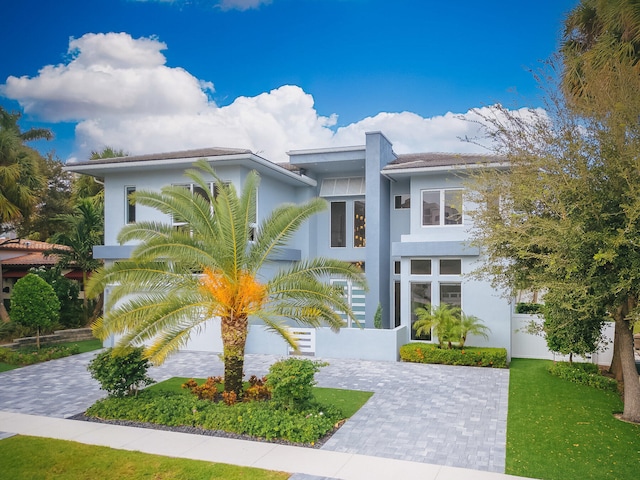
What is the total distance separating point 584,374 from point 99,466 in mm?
12384

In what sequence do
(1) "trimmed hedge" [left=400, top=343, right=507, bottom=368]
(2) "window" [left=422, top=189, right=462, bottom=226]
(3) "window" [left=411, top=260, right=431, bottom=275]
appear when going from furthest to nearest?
1. (2) "window" [left=422, top=189, right=462, bottom=226]
2. (3) "window" [left=411, top=260, right=431, bottom=275]
3. (1) "trimmed hedge" [left=400, top=343, right=507, bottom=368]

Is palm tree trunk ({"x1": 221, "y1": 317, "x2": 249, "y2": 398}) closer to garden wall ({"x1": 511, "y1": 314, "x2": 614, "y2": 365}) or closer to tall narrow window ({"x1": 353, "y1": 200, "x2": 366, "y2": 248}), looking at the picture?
garden wall ({"x1": 511, "y1": 314, "x2": 614, "y2": 365})

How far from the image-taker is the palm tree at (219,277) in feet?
37.7

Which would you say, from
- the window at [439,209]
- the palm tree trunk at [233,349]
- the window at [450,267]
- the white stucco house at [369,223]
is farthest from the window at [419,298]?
the palm tree trunk at [233,349]

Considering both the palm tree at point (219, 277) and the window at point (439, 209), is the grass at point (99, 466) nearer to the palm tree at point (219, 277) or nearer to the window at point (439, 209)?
the palm tree at point (219, 277)

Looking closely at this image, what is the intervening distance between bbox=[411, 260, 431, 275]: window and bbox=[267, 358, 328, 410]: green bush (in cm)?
937

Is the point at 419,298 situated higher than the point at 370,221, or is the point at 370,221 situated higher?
the point at 370,221

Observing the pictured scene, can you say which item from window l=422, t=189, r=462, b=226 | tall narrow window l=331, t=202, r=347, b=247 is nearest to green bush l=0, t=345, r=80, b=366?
tall narrow window l=331, t=202, r=347, b=247

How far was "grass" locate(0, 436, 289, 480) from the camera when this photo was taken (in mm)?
8148

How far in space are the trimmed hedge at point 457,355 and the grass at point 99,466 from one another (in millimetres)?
9838

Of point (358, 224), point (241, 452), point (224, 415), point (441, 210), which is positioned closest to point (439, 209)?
point (441, 210)

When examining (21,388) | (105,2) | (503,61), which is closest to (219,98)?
(105,2)

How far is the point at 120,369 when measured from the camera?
11.5 m

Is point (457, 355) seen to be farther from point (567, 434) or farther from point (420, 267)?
point (567, 434)
